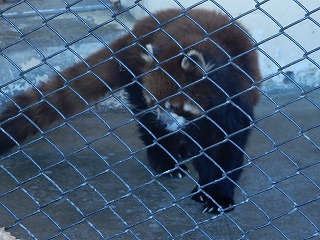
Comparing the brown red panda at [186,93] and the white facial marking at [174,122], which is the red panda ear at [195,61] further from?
the white facial marking at [174,122]

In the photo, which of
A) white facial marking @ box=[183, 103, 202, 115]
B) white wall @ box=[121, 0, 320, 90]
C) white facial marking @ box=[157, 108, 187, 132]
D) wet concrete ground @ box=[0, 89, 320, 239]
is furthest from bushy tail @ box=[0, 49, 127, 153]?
white wall @ box=[121, 0, 320, 90]

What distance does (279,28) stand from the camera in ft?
16.8

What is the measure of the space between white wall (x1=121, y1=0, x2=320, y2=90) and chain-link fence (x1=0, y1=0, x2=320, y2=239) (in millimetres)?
12

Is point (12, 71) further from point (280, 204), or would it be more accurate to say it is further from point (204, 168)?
point (280, 204)

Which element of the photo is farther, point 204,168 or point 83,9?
point 83,9

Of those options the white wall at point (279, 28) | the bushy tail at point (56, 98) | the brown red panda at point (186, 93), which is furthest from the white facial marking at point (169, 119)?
the white wall at point (279, 28)

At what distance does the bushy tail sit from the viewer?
4035 millimetres

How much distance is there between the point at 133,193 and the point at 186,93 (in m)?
0.74

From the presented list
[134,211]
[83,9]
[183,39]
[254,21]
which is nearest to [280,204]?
[134,211]

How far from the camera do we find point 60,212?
3.72m

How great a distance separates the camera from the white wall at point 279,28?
16.5 feet

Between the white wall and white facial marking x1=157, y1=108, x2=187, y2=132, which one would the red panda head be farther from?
the white wall

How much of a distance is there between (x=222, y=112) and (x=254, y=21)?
64.6 inches

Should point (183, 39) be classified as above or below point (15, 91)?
above
